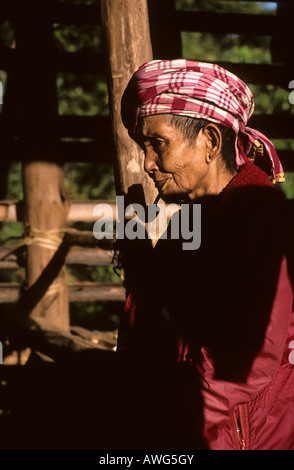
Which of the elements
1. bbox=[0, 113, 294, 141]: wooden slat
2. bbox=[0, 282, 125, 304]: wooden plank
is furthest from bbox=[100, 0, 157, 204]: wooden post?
bbox=[0, 282, 125, 304]: wooden plank

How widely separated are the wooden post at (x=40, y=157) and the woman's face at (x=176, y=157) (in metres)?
2.81

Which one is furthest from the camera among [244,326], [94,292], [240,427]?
[94,292]

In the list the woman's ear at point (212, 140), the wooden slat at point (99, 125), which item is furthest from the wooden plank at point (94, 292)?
the woman's ear at point (212, 140)

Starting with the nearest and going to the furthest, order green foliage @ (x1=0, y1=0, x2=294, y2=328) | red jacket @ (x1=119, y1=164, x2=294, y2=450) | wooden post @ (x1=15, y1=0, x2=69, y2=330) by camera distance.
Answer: red jacket @ (x1=119, y1=164, x2=294, y2=450)
wooden post @ (x1=15, y1=0, x2=69, y2=330)
green foliage @ (x1=0, y1=0, x2=294, y2=328)

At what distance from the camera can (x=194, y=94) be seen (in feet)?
5.48

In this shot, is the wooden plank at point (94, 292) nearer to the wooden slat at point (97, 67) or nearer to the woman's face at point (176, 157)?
the wooden slat at point (97, 67)

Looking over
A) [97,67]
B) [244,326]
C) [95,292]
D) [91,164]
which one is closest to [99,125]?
[97,67]

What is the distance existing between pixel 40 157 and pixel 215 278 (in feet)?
10.8

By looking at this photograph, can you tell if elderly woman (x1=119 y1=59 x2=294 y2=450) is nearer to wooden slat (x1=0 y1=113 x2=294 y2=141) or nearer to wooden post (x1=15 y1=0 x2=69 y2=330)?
wooden post (x1=15 y1=0 x2=69 y2=330)

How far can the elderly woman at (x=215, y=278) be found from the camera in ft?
4.73

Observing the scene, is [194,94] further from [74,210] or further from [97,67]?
[74,210]

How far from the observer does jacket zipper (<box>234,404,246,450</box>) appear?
1534mm
